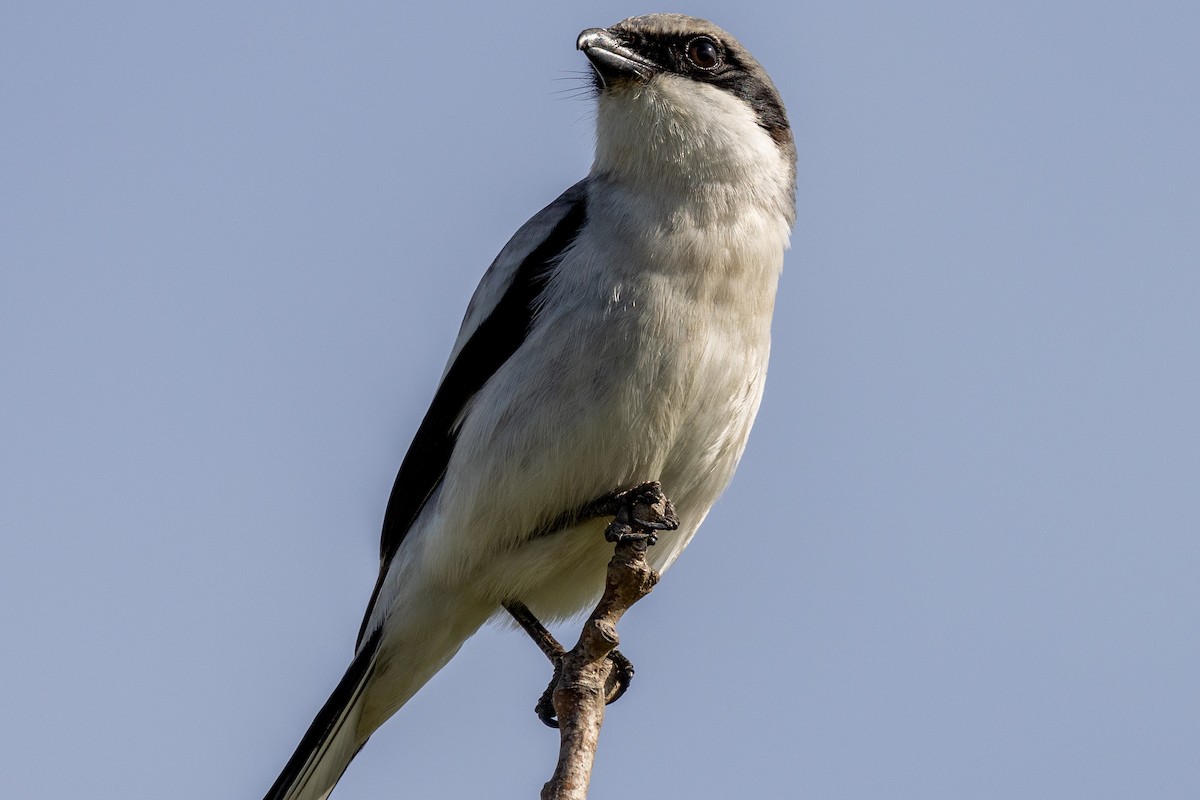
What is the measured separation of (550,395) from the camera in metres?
5.11

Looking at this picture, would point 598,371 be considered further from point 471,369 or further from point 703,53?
point 703,53

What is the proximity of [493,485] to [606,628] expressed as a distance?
1083mm

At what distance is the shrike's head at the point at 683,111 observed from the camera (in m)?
5.48

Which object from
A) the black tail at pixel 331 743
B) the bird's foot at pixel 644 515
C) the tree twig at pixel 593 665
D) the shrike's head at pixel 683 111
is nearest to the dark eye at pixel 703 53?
the shrike's head at pixel 683 111

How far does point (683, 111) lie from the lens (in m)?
5.61

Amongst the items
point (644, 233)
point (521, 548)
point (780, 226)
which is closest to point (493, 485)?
point (521, 548)

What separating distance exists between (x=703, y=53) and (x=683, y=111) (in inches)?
15.9

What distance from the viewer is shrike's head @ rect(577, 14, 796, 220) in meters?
5.48

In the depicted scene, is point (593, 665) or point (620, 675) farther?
point (620, 675)

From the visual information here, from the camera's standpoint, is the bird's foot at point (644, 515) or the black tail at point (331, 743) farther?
the black tail at point (331, 743)

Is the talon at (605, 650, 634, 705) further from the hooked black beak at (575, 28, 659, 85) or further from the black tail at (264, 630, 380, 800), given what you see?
the hooked black beak at (575, 28, 659, 85)

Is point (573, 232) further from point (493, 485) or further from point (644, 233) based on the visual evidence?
point (493, 485)

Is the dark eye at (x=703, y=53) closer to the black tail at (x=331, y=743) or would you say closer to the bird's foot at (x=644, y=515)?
the bird's foot at (x=644, y=515)

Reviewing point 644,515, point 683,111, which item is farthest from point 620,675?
point 683,111
